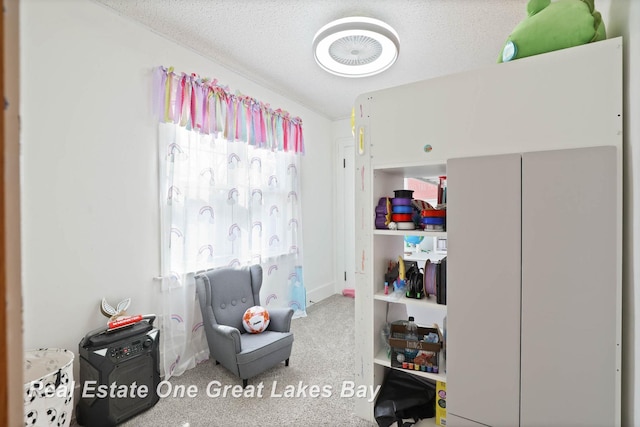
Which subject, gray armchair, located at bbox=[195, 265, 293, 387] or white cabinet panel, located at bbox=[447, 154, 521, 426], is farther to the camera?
gray armchair, located at bbox=[195, 265, 293, 387]

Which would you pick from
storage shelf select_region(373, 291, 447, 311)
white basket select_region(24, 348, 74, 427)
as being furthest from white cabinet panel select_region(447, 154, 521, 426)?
white basket select_region(24, 348, 74, 427)

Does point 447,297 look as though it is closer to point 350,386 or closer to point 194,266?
point 350,386

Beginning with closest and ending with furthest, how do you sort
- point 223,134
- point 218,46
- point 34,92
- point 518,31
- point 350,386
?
point 518,31 < point 34,92 < point 350,386 < point 218,46 < point 223,134

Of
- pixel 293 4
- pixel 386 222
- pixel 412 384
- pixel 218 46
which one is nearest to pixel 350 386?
pixel 412 384

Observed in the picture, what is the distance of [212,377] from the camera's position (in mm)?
2223

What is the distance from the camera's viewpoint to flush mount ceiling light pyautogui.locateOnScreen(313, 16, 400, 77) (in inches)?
76.5

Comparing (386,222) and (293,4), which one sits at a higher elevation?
(293,4)

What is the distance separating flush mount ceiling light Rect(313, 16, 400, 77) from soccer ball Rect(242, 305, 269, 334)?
2120 mm

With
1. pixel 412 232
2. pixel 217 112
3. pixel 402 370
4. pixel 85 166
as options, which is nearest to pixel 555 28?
pixel 412 232

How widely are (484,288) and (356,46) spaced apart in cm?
189

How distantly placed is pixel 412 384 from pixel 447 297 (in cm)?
79

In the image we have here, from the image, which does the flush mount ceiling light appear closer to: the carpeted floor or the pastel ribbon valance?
the pastel ribbon valance

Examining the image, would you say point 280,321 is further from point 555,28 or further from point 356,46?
point 555,28

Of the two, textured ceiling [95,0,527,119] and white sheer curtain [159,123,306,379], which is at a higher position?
textured ceiling [95,0,527,119]
